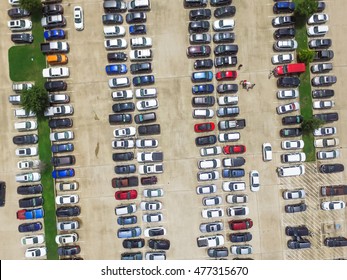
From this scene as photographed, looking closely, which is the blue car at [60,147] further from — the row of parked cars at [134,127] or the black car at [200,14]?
the black car at [200,14]

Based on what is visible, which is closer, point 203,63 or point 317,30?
point 203,63

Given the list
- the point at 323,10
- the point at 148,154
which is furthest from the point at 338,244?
the point at 323,10

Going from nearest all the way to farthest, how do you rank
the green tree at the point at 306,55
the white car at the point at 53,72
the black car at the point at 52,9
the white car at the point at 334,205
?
the green tree at the point at 306,55
the black car at the point at 52,9
the white car at the point at 53,72
the white car at the point at 334,205

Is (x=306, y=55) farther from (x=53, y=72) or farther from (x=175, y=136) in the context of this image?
(x=53, y=72)

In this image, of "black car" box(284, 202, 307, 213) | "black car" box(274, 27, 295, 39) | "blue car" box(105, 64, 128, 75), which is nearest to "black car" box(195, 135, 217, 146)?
"black car" box(284, 202, 307, 213)

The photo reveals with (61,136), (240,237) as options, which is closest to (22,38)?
(61,136)

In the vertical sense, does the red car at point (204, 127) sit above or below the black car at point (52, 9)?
below

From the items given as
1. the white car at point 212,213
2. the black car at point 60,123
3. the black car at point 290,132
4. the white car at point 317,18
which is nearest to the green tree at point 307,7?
the white car at point 317,18
